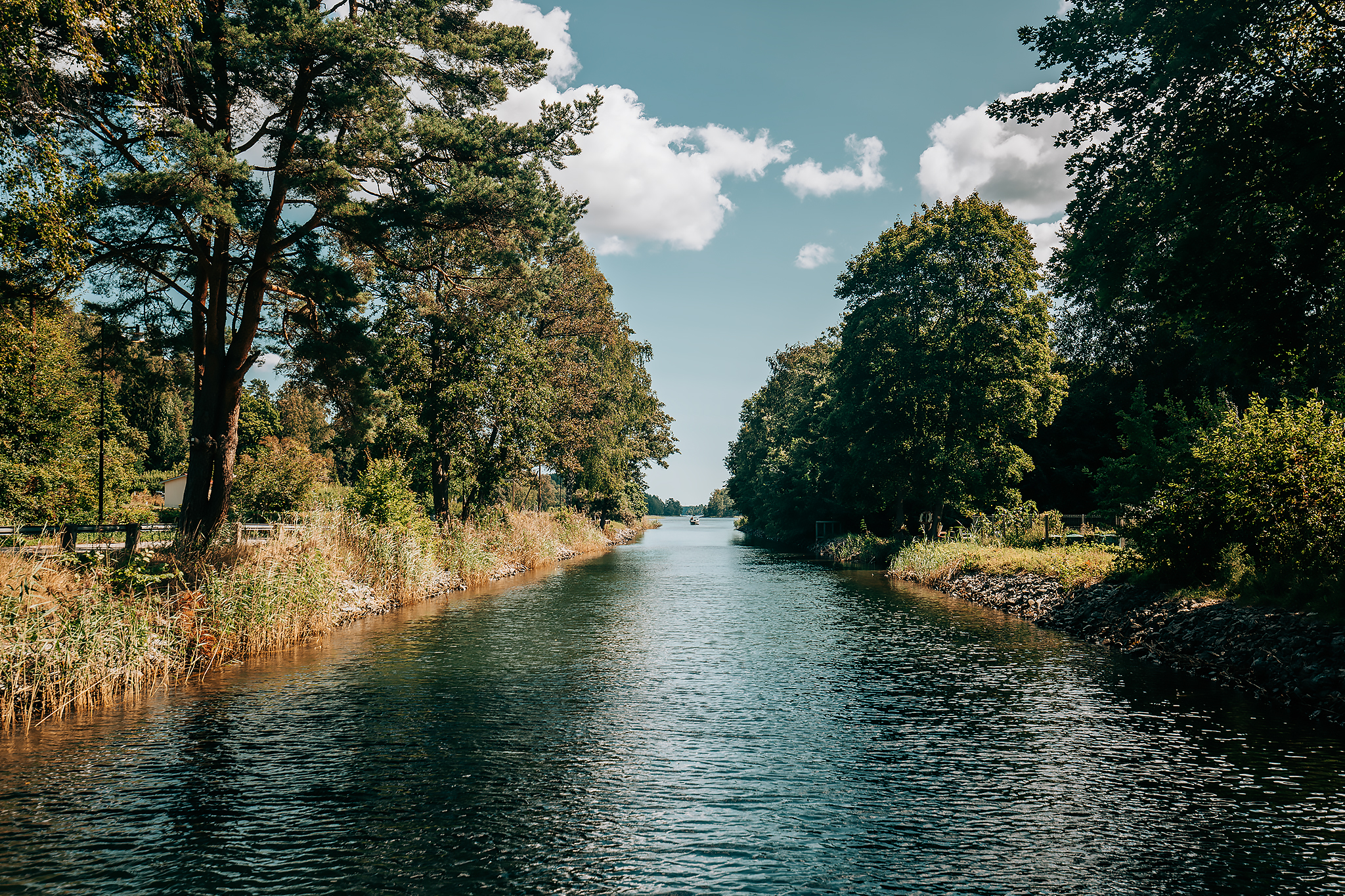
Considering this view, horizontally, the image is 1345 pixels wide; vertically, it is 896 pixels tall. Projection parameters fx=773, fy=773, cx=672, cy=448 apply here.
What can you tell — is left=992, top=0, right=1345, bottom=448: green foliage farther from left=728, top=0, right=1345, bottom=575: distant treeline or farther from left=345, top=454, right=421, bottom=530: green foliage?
left=345, top=454, right=421, bottom=530: green foliage

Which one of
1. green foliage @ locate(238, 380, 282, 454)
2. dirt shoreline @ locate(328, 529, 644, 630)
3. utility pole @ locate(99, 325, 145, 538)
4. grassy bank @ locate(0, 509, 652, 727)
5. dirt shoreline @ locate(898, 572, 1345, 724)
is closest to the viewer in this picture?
grassy bank @ locate(0, 509, 652, 727)

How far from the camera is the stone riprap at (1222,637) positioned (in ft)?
45.0

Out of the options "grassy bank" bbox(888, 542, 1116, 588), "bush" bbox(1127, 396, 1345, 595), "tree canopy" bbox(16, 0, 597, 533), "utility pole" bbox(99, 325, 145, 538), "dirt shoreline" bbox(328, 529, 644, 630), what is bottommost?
"dirt shoreline" bbox(328, 529, 644, 630)

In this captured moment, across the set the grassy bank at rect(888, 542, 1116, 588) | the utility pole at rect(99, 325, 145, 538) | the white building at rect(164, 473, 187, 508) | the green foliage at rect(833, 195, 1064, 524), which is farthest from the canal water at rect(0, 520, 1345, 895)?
the white building at rect(164, 473, 187, 508)

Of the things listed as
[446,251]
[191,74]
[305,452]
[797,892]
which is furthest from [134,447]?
[797,892]

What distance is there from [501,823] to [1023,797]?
647 cm

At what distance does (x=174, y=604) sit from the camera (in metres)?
17.2

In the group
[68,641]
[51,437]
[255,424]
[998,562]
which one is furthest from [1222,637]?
[255,424]

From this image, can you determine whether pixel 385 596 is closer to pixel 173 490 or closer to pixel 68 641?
pixel 68 641

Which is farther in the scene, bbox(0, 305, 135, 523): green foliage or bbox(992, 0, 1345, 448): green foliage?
bbox(0, 305, 135, 523): green foliage

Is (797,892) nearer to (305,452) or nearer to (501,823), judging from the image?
(501,823)

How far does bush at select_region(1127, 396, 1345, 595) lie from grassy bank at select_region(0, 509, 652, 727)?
23.0m

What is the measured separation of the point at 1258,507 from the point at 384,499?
27.6 m

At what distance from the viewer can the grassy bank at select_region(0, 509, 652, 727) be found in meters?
13.2
